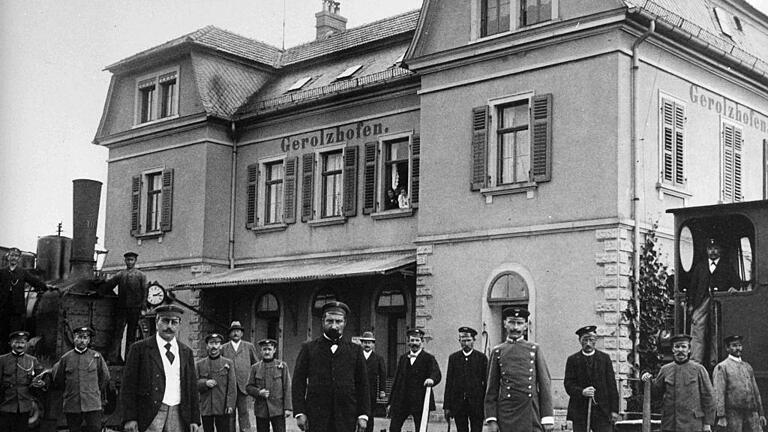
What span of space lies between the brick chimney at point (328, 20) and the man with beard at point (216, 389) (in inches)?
657

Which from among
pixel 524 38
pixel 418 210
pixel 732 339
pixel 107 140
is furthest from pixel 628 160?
pixel 107 140

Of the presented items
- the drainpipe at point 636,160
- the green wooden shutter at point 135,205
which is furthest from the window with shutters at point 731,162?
the green wooden shutter at point 135,205

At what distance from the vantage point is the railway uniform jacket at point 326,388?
29.4 feet

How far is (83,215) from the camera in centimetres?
1675

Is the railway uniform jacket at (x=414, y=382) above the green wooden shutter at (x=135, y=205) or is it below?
below

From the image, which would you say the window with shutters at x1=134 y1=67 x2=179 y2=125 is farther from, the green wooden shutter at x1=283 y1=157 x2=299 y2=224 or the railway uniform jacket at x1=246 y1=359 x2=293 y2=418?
the railway uniform jacket at x1=246 y1=359 x2=293 y2=418

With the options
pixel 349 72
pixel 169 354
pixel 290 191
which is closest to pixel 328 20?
pixel 349 72

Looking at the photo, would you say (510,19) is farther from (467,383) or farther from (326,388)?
(326,388)

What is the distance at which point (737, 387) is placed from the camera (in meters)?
11.3

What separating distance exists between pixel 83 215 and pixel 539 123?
772 centimetres

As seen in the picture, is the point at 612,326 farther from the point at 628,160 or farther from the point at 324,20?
the point at 324,20

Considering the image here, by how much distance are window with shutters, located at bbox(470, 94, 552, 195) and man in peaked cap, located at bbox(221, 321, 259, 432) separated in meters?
6.33

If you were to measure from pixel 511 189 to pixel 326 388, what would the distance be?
33.0 ft

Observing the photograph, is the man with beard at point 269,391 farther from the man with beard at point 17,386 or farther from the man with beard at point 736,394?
the man with beard at point 736,394
